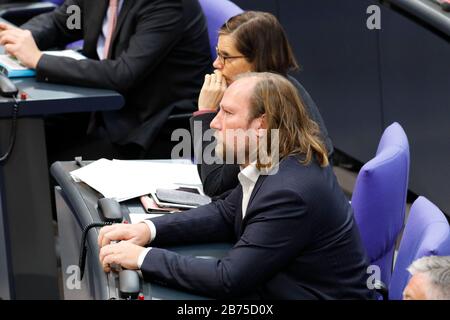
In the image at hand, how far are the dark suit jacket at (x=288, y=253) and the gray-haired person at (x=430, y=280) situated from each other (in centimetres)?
38

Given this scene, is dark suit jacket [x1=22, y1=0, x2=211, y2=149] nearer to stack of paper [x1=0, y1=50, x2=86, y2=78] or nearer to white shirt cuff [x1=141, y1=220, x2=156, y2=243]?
stack of paper [x1=0, y1=50, x2=86, y2=78]

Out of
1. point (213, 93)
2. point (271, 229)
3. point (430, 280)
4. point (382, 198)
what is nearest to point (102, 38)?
point (213, 93)

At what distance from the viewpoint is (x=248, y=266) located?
2.30 m

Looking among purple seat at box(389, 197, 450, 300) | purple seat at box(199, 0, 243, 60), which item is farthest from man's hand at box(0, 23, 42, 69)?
purple seat at box(389, 197, 450, 300)

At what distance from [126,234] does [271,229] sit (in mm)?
412

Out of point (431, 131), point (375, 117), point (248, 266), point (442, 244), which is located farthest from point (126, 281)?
point (375, 117)

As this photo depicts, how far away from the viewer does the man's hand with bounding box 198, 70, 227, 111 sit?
3.19 metres

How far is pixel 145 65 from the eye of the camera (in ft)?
12.3

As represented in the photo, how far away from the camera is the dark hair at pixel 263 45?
3.10 meters

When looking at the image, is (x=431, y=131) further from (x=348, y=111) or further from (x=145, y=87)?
(x=145, y=87)

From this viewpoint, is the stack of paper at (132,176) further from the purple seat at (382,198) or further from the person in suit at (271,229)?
the purple seat at (382,198)

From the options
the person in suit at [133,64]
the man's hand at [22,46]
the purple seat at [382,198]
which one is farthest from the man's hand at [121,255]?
the man's hand at [22,46]

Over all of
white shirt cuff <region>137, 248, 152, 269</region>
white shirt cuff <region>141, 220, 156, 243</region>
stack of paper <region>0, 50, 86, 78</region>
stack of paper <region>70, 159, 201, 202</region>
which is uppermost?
stack of paper <region>0, 50, 86, 78</region>

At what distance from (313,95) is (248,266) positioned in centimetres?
280
